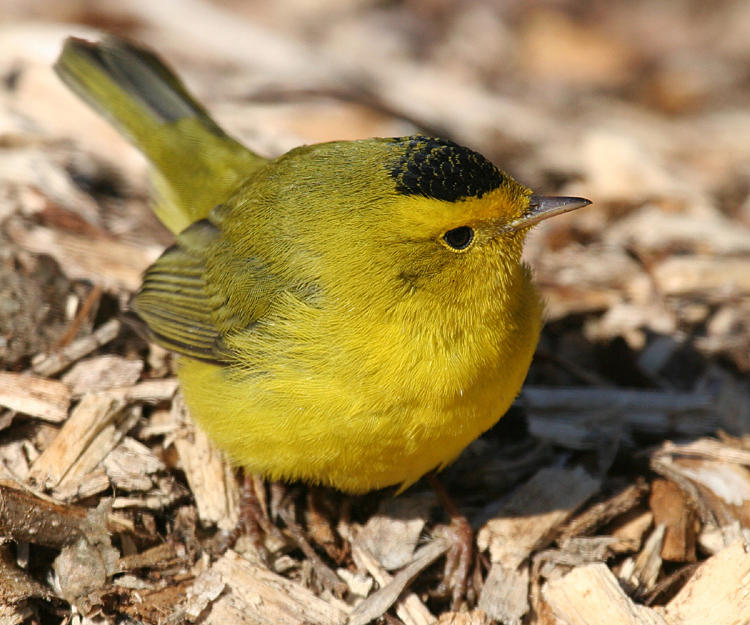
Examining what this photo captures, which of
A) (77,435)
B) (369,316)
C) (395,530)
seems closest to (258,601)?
(395,530)

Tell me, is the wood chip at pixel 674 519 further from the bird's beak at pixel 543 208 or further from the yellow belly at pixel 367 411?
the bird's beak at pixel 543 208

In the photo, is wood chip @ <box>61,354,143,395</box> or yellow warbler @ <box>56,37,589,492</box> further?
wood chip @ <box>61,354,143,395</box>

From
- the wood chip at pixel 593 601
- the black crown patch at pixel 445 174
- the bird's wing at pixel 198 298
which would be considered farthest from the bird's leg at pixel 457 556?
the black crown patch at pixel 445 174

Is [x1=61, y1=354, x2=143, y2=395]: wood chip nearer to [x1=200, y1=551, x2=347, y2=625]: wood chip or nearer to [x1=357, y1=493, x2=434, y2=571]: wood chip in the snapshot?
[x1=200, y1=551, x2=347, y2=625]: wood chip

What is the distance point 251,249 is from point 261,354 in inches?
19.1

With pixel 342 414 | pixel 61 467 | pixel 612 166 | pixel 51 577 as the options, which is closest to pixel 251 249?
pixel 342 414

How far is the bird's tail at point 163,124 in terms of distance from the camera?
14.5ft

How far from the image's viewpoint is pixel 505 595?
357cm

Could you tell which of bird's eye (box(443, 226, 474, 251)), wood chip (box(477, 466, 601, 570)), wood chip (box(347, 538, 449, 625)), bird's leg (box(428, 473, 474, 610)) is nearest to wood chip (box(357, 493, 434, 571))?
wood chip (box(347, 538, 449, 625))

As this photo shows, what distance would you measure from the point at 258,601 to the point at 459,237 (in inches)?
61.7

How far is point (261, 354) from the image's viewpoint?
3.41 m

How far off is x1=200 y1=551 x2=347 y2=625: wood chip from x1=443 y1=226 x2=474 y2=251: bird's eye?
4.81 ft

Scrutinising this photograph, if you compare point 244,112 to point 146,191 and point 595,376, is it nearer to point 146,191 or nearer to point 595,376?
point 146,191

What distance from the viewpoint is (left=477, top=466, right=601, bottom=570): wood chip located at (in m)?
3.72
